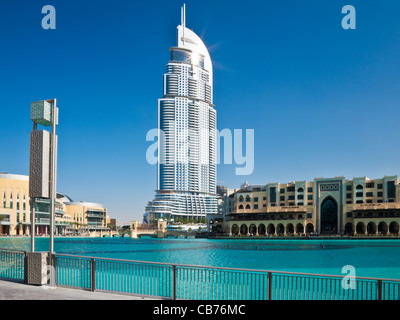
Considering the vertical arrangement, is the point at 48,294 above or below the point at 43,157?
below

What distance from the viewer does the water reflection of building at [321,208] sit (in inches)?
4385

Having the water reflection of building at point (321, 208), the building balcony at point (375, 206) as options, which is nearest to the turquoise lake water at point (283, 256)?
the building balcony at point (375, 206)

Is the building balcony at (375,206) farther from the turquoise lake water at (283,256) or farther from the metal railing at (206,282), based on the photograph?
the metal railing at (206,282)

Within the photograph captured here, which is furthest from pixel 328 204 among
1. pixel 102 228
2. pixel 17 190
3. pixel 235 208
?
pixel 102 228

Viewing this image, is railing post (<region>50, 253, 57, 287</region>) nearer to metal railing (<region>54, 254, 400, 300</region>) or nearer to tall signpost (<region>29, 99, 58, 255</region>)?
metal railing (<region>54, 254, 400, 300</region>)

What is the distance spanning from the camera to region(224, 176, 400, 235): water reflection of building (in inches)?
4385

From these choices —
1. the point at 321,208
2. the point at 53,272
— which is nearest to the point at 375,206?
the point at 321,208

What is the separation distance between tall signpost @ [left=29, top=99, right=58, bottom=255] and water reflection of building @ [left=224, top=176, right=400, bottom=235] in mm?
106765

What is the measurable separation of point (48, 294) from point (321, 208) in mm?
115624

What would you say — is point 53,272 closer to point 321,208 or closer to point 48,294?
point 48,294

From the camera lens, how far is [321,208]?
121000 mm
